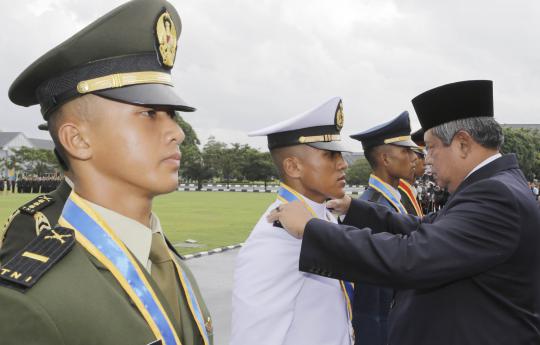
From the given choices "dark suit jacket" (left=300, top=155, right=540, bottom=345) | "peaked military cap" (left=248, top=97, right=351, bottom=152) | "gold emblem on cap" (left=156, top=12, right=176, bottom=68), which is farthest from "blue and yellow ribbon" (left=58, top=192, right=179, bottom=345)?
"peaked military cap" (left=248, top=97, right=351, bottom=152)

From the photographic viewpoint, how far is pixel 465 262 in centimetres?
233

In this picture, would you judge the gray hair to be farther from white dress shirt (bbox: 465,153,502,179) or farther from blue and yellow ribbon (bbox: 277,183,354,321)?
blue and yellow ribbon (bbox: 277,183,354,321)

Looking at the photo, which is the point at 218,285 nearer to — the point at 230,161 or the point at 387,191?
the point at 387,191

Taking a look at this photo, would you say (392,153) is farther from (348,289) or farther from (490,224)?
(490,224)

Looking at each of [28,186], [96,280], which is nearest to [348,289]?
[96,280]

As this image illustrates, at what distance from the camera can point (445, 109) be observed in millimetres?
2811

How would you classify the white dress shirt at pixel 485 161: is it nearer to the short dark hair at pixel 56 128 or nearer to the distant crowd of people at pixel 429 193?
the short dark hair at pixel 56 128

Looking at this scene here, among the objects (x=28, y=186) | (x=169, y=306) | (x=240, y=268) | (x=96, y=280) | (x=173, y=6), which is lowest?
(x=28, y=186)

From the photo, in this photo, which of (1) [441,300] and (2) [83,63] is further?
(1) [441,300]

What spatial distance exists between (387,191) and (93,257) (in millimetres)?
4137

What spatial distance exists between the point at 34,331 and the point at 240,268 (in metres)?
1.58

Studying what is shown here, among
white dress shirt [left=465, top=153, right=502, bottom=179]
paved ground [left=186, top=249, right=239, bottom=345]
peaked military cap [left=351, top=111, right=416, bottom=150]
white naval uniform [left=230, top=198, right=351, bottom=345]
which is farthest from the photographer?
paved ground [left=186, top=249, right=239, bottom=345]

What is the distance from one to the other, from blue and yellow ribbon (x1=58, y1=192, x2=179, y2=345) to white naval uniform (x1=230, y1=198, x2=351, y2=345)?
41.2 inches

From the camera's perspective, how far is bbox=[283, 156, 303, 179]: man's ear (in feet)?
10.3
